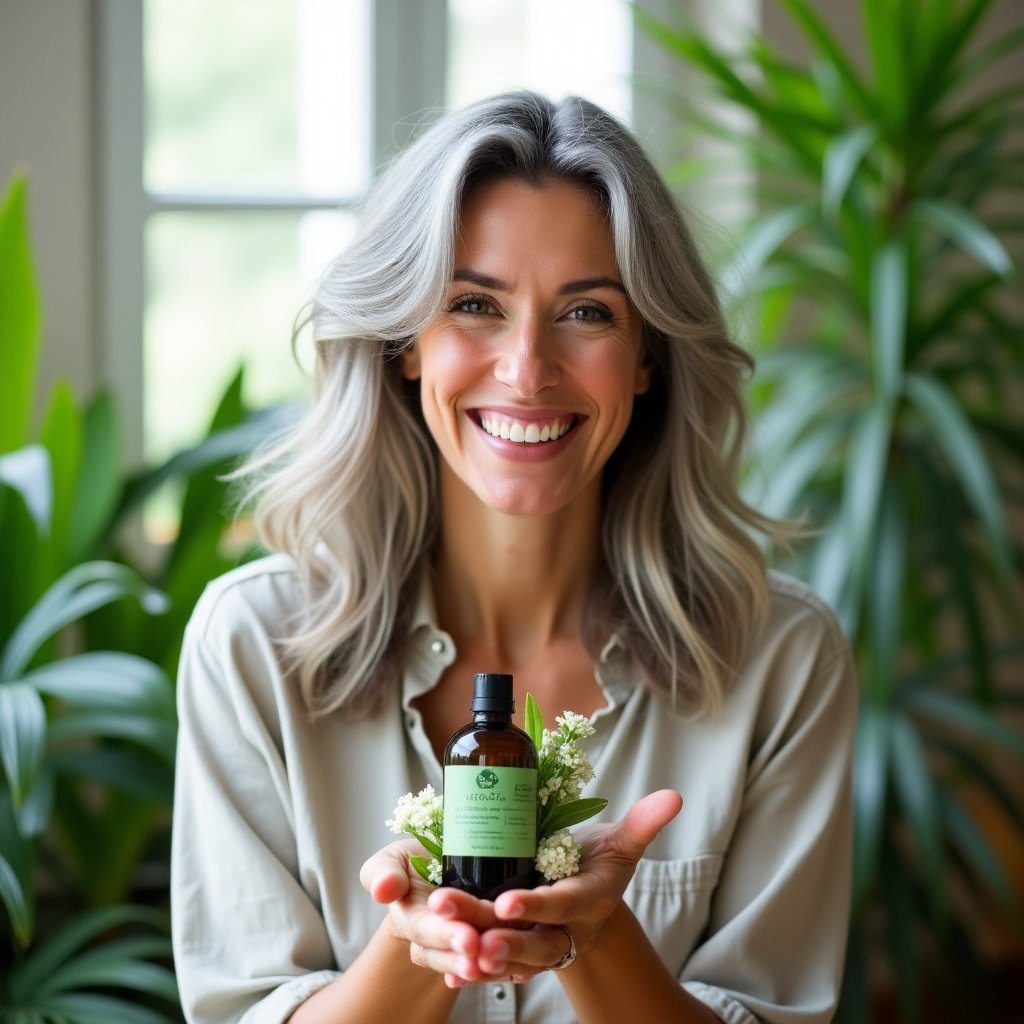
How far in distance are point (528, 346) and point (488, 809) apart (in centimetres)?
50

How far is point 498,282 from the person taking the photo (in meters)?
1.36

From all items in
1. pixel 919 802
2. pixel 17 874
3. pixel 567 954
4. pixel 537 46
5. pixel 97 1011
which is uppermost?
pixel 537 46

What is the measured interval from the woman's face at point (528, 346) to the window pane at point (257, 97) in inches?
57.2

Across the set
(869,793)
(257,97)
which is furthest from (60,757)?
(257,97)

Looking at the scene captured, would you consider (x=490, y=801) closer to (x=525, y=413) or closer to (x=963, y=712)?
(x=525, y=413)

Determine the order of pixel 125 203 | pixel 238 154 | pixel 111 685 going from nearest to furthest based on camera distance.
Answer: pixel 111 685 → pixel 125 203 → pixel 238 154

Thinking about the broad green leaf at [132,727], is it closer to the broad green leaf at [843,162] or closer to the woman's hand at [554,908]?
the woman's hand at [554,908]

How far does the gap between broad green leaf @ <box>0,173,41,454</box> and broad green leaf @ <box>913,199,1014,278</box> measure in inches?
55.6

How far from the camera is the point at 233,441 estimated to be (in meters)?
2.06

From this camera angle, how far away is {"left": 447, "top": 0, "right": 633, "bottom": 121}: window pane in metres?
2.91

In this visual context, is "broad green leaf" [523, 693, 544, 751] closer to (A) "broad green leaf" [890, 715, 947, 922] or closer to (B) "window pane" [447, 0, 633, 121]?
(A) "broad green leaf" [890, 715, 947, 922]

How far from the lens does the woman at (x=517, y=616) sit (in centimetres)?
138

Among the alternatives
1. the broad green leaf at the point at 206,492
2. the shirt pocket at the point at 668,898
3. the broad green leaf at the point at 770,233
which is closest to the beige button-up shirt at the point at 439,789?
the shirt pocket at the point at 668,898

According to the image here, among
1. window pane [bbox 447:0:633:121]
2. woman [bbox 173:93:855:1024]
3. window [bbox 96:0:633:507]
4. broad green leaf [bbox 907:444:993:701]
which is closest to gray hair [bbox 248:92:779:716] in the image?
woman [bbox 173:93:855:1024]
